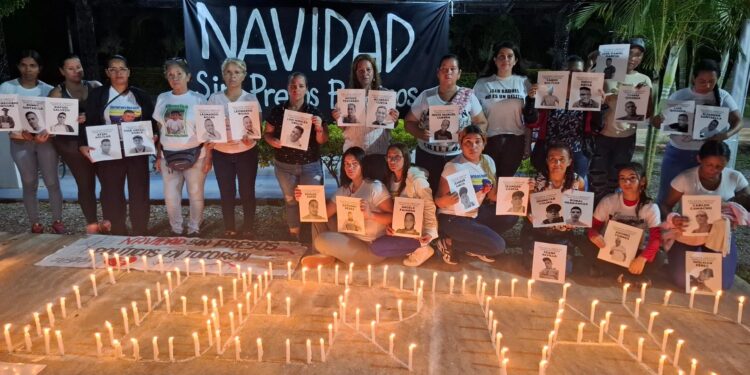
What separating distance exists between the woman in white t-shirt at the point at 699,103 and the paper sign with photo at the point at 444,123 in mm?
1907

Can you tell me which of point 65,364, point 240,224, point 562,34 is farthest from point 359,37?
point 562,34

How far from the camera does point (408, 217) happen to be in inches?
184

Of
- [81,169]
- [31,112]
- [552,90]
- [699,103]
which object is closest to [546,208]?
[552,90]

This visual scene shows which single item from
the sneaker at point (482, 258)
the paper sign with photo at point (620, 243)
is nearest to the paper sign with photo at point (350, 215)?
the sneaker at point (482, 258)

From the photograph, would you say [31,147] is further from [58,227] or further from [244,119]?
[244,119]

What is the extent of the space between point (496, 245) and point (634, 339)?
4.80 feet

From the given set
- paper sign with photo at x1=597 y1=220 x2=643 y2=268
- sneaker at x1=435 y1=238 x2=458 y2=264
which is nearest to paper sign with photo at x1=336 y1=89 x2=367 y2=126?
sneaker at x1=435 y1=238 x2=458 y2=264

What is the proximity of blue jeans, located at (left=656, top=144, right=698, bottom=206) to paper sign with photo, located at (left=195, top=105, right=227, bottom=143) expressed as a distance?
4.23 metres

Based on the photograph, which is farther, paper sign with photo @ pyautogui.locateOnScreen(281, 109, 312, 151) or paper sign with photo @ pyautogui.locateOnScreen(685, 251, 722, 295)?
paper sign with photo @ pyautogui.locateOnScreen(281, 109, 312, 151)

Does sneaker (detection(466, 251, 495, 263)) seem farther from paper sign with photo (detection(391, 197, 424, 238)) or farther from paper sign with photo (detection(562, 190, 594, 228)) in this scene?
paper sign with photo (detection(562, 190, 594, 228))

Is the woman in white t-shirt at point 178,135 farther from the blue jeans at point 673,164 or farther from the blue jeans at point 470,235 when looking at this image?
the blue jeans at point 673,164

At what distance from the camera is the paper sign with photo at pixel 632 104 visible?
4992mm

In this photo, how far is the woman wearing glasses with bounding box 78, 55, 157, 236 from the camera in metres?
5.26

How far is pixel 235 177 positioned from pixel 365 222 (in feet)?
5.34
